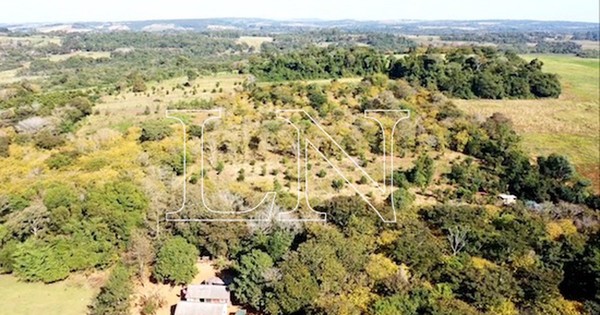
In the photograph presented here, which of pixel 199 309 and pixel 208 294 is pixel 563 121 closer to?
pixel 208 294

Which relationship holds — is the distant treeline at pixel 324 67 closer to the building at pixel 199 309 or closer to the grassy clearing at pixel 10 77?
the grassy clearing at pixel 10 77

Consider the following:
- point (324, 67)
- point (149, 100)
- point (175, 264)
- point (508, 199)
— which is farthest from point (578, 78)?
point (175, 264)

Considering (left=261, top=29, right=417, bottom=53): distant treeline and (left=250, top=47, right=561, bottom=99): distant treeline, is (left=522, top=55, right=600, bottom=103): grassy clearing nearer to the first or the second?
(left=250, top=47, right=561, bottom=99): distant treeline

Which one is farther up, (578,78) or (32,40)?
(32,40)

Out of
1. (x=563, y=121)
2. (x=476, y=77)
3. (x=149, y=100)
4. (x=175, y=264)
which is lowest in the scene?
(x=175, y=264)

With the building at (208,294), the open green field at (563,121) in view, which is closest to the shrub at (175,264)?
the building at (208,294)

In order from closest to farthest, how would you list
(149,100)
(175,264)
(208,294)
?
1. (208,294)
2. (175,264)
3. (149,100)

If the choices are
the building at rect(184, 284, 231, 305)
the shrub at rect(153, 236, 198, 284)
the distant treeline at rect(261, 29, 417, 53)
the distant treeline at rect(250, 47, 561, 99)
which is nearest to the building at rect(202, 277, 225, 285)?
the building at rect(184, 284, 231, 305)
